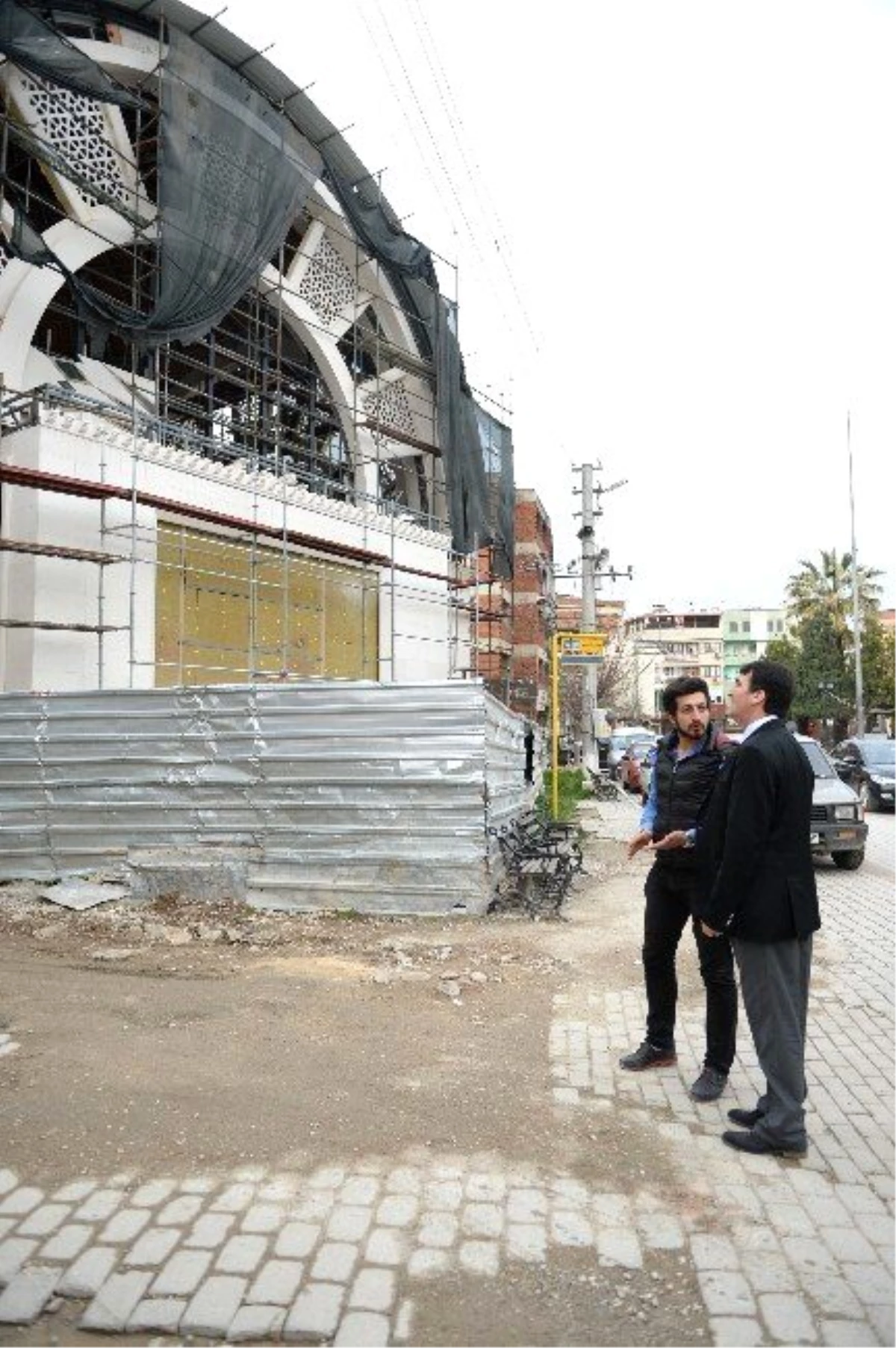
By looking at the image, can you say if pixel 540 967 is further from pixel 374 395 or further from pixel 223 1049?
pixel 374 395

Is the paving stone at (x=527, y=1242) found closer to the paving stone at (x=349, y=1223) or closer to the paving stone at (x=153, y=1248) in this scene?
the paving stone at (x=349, y=1223)

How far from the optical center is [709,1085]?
411cm

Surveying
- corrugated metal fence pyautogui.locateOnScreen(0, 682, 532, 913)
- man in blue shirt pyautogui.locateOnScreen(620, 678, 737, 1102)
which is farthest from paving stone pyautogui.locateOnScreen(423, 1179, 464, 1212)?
corrugated metal fence pyautogui.locateOnScreen(0, 682, 532, 913)

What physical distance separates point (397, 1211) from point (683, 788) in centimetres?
229

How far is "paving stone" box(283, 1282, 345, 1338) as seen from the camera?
8.11 ft

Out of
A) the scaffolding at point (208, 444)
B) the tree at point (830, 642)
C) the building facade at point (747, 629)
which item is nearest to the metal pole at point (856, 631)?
the tree at point (830, 642)

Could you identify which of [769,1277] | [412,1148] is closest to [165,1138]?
[412,1148]

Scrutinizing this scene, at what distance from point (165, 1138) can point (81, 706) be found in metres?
6.16

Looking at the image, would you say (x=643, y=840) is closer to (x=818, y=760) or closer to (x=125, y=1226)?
(x=125, y=1226)

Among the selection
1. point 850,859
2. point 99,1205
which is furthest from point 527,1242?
point 850,859

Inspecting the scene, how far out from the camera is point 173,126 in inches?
566

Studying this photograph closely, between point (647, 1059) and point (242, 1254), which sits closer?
→ point (242, 1254)

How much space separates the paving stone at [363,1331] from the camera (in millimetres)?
2420

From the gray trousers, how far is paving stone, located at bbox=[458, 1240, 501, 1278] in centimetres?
130
